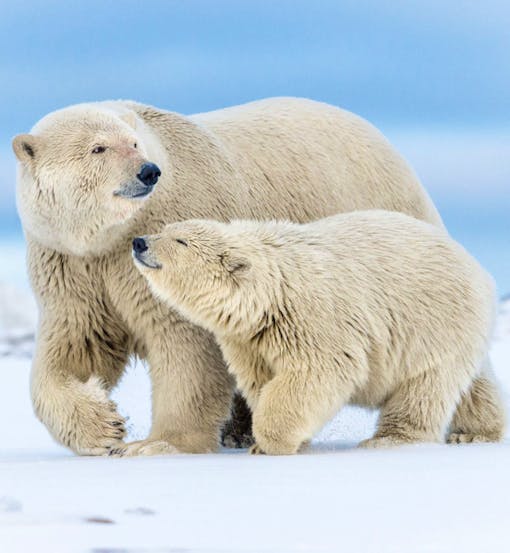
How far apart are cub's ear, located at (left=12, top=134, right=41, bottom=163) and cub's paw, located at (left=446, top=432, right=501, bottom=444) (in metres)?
3.39

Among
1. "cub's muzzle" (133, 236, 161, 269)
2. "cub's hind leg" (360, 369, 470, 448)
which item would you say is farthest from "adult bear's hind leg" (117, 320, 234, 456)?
"cub's hind leg" (360, 369, 470, 448)

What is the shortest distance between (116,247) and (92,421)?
117 cm

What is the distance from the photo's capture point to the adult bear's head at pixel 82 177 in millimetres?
7281

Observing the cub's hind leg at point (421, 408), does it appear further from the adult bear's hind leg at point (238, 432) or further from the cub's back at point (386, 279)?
the adult bear's hind leg at point (238, 432)

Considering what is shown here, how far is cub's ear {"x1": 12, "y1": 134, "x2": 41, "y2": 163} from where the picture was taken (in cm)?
739

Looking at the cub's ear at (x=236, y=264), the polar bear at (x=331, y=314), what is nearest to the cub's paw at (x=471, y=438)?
the polar bear at (x=331, y=314)

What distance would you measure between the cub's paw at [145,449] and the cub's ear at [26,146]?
6.34 ft

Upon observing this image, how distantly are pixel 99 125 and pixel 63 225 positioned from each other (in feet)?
2.23

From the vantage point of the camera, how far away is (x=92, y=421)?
7.78m

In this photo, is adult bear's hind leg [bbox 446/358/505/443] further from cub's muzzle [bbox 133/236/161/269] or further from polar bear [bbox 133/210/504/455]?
cub's muzzle [bbox 133/236/161/269]

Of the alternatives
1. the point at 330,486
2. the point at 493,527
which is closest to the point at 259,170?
the point at 330,486

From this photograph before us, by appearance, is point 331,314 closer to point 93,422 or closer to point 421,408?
point 421,408

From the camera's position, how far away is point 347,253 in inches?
295

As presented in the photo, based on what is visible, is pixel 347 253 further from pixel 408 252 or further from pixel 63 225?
pixel 63 225
